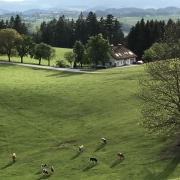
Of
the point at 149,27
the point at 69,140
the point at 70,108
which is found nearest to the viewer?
the point at 69,140

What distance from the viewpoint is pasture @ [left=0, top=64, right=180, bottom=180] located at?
101 feet

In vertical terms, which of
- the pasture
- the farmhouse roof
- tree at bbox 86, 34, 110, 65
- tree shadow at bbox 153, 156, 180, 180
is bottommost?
the pasture

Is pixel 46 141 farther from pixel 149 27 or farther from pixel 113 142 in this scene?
pixel 149 27

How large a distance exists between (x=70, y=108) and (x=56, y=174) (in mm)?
21785

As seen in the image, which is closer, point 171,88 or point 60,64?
point 171,88

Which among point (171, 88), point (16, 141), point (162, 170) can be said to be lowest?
point (16, 141)

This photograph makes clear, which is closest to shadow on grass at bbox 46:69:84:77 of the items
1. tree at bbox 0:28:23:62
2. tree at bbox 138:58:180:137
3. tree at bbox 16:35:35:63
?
tree at bbox 16:35:35:63

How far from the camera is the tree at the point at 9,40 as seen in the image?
9931 centimetres

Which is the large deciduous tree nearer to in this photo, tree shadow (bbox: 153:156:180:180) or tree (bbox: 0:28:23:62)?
tree shadow (bbox: 153:156:180:180)

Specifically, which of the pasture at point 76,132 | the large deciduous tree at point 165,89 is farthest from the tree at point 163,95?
the pasture at point 76,132

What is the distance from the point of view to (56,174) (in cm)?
3116

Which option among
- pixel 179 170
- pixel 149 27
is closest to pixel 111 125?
pixel 179 170

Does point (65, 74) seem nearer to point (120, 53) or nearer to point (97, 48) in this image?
point (97, 48)

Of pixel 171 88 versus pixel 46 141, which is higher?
pixel 171 88
